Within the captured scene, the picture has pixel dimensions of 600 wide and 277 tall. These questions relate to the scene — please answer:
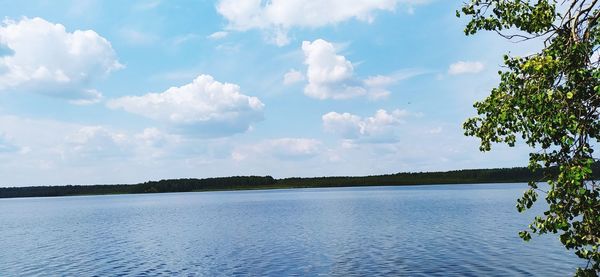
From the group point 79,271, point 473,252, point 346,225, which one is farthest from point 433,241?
point 79,271

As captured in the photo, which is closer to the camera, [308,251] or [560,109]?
[560,109]

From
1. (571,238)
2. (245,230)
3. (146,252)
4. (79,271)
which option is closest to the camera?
(571,238)

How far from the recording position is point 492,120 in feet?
50.3

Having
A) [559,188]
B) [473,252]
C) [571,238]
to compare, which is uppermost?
[559,188]

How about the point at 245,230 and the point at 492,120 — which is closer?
the point at 492,120

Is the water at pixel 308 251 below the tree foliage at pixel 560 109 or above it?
below

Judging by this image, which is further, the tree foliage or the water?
the water

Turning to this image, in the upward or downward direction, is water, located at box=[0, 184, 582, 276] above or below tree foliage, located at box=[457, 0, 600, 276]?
below

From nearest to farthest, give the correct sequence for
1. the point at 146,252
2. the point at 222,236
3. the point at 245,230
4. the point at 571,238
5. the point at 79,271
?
the point at 571,238, the point at 79,271, the point at 146,252, the point at 222,236, the point at 245,230

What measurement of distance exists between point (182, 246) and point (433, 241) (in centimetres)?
3417

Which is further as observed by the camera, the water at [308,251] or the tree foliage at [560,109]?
the water at [308,251]

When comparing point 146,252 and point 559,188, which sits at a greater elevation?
point 559,188

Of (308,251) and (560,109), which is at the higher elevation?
(560,109)

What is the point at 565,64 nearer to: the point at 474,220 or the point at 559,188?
the point at 559,188
